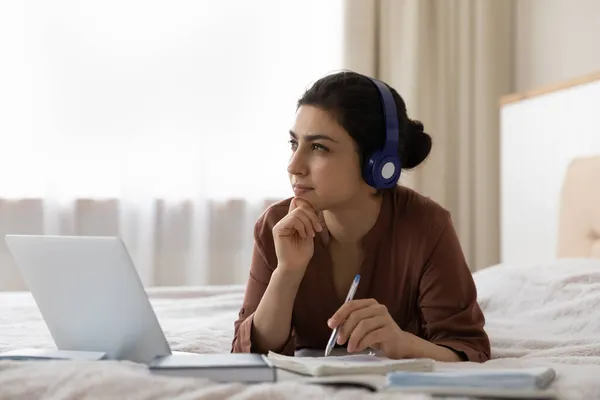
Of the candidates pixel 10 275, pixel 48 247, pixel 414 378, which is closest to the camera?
pixel 414 378

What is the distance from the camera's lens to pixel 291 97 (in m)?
3.01

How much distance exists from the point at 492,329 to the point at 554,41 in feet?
4.97

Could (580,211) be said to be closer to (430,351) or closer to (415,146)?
(415,146)

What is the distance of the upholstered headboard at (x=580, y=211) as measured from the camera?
2014mm

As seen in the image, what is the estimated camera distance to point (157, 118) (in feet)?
9.41

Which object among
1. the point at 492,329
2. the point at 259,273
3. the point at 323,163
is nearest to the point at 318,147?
the point at 323,163

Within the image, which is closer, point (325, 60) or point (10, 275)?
point (10, 275)

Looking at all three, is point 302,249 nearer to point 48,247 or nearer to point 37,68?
point 48,247

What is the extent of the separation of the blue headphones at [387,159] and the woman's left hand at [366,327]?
0.81ft

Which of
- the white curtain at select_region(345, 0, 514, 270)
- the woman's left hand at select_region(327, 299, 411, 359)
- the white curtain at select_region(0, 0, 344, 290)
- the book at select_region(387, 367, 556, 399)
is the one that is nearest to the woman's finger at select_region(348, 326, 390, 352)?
the woman's left hand at select_region(327, 299, 411, 359)

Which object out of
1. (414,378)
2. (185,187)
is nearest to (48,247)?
(414,378)

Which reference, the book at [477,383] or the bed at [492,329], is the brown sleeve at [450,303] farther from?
the book at [477,383]

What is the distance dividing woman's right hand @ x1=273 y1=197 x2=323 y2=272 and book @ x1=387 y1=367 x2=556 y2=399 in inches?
15.0

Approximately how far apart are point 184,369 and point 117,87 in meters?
2.14
